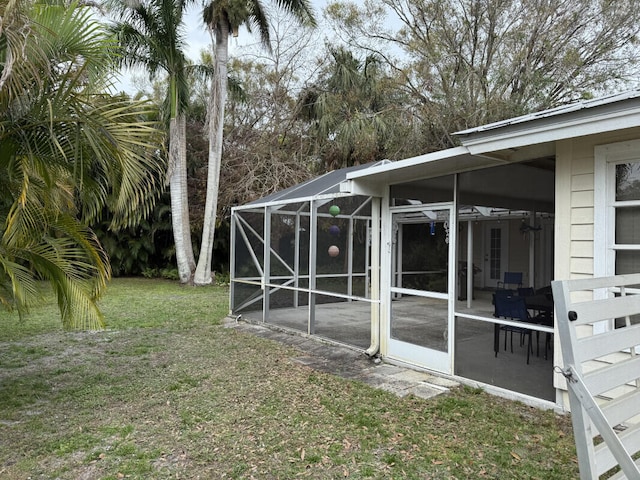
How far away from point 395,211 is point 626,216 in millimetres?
2757

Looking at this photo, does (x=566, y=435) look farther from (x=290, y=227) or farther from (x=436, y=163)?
(x=290, y=227)

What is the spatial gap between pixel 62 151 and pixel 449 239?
407 cm

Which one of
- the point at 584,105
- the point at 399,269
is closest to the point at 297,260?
the point at 399,269

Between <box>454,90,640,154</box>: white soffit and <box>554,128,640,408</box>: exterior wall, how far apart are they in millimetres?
448

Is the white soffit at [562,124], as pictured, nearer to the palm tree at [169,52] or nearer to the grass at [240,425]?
the grass at [240,425]

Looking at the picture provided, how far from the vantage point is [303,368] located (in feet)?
19.6

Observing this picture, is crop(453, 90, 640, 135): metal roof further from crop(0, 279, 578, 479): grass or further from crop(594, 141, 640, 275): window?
crop(0, 279, 578, 479): grass

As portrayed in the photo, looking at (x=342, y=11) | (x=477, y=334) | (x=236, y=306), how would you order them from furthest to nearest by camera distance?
(x=342, y=11)
(x=236, y=306)
(x=477, y=334)

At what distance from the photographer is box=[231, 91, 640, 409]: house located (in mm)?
3967

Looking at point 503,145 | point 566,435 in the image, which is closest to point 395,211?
point 503,145

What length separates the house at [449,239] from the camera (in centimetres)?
397

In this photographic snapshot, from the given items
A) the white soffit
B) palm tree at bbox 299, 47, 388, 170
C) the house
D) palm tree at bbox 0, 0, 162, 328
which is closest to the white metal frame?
the white soffit

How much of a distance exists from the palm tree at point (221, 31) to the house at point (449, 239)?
5662 millimetres

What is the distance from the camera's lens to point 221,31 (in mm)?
14359
